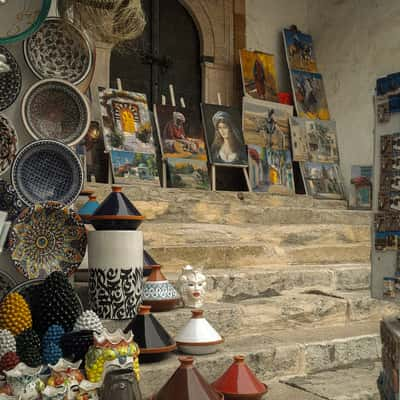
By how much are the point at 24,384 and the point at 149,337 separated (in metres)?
0.64

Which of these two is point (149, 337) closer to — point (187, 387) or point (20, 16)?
point (187, 387)

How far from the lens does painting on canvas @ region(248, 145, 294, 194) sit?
20.1 ft

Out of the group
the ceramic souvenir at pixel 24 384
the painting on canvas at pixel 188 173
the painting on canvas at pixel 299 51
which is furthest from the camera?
the painting on canvas at pixel 299 51

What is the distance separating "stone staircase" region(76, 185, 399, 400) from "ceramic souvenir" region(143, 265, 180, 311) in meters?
0.06

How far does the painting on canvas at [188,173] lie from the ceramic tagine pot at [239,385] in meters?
3.27

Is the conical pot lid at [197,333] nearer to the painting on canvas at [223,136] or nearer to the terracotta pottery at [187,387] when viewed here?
the terracotta pottery at [187,387]

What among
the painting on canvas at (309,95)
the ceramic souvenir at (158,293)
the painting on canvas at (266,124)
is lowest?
the ceramic souvenir at (158,293)

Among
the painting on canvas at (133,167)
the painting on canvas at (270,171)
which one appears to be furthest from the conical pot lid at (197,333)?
the painting on canvas at (270,171)

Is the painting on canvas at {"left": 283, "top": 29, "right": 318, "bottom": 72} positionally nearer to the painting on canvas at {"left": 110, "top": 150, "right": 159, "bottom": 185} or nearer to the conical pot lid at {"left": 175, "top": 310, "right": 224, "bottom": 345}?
the painting on canvas at {"left": 110, "top": 150, "right": 159, "bottom": 185}

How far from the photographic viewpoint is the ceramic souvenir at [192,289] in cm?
293

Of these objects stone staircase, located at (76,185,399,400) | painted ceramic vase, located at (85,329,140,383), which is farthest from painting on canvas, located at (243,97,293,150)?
painted ceramic vase, located at (85,329,140,383)

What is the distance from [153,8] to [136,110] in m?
1.37

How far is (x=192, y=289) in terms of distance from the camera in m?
2.93

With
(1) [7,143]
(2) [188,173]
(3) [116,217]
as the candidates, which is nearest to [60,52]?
(1) [7,143]
